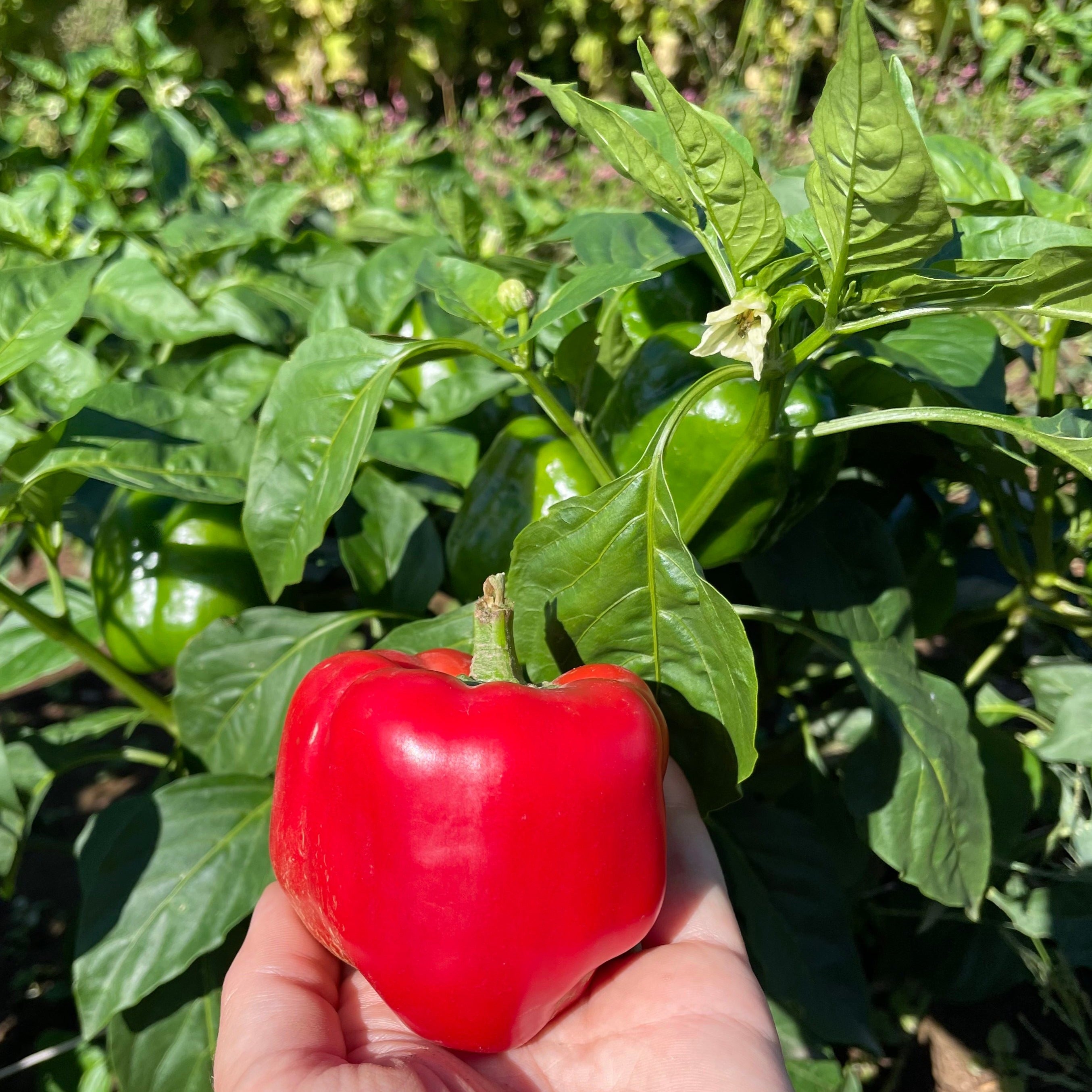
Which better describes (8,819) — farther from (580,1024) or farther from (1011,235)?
(1011,235)

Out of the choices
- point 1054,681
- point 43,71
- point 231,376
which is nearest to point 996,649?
point 1054,681

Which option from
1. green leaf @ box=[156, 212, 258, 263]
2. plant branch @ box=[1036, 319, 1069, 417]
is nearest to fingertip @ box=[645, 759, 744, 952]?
plant branch @ box=[1036, 319, 1069, 417]

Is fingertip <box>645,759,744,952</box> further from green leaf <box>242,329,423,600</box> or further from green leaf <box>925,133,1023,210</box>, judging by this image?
green leaf <box>925,133,1023,210</box>

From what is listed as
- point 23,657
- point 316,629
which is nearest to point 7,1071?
point 23,657

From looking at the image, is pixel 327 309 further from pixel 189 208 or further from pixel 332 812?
pixel 189 208

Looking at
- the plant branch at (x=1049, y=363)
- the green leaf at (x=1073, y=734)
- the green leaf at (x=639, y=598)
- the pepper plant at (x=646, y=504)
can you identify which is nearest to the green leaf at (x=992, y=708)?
the pepper plant at (x=646, y=504)

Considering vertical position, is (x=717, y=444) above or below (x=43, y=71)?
below

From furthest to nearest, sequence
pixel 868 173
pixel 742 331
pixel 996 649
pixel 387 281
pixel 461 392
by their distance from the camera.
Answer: pixel 996 649 < pixel 387 281 < pixel 461 392 < pixel 742 331 < pixel 868 173
